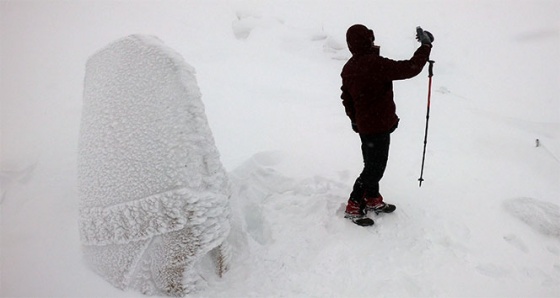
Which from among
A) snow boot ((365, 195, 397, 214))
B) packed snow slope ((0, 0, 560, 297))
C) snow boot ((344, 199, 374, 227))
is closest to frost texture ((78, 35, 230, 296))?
packed snow slope ((0, 0, 560, 297))

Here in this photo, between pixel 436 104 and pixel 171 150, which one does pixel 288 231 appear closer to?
pixel 171 150

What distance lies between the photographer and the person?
3117 millimetres

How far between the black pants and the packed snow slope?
1.12 ft

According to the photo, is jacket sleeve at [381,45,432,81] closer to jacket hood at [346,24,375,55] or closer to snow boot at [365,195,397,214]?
jacket hood at [346,24,375,55]

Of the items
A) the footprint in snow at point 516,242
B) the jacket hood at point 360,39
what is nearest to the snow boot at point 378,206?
the footprint in snow at point 516,242

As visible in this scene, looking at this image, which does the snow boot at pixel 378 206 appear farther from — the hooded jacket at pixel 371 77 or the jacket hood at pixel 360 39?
the jacket hood at pixel 360 39

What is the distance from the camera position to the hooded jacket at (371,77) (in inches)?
122

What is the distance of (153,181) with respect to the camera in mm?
2785

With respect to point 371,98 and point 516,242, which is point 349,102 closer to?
point 371,98

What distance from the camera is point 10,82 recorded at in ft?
24.1

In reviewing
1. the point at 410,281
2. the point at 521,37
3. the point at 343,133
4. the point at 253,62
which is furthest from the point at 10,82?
the point at 521,37

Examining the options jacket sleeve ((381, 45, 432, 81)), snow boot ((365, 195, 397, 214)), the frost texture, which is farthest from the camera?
snow boot ((365, 195, 397, 214))

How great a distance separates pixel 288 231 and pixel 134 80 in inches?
81.6

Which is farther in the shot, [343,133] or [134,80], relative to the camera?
[343,133]
